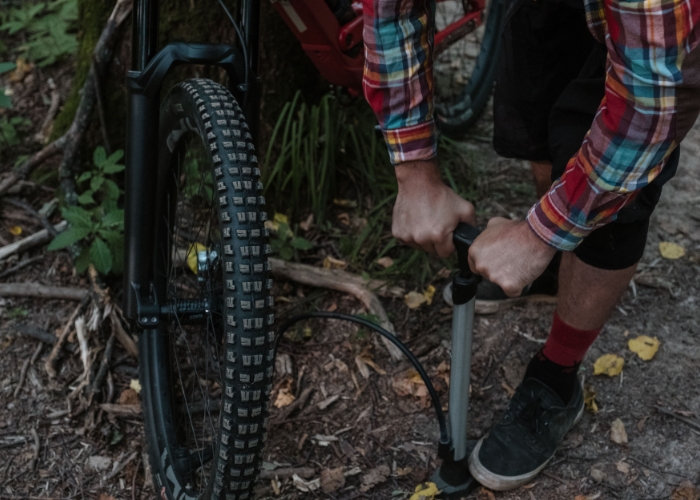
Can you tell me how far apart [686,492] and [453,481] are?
0.66 metres

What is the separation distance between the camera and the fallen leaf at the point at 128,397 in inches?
89.8

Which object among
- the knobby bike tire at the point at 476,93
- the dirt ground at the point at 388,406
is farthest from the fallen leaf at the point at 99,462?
the knobby bike tire at the point at 476,93

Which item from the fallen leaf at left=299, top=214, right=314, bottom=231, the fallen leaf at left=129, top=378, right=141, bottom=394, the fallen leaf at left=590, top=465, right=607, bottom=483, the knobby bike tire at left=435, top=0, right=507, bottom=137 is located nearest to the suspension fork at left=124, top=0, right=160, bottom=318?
the fallen leaf at left=129, top=378, right=141, bottom=394

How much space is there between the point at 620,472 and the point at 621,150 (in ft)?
4.06

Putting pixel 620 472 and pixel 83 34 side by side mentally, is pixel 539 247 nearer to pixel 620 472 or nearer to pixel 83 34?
pixel 620 472

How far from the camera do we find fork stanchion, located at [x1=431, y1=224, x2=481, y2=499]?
4.90 feet

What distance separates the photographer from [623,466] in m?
2.08

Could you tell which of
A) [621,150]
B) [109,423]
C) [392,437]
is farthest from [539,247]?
[109,423]

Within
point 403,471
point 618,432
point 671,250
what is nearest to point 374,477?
point 403,471

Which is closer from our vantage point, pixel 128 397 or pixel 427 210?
pixel 427 210

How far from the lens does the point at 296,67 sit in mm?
Answer: 2775

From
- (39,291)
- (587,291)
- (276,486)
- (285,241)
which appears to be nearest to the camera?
(587,291)

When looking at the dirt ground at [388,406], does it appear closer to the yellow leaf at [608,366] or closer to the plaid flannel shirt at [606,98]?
the yellow leaf at [608,366]

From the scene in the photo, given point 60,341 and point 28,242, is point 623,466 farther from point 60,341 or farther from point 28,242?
point 28,242
